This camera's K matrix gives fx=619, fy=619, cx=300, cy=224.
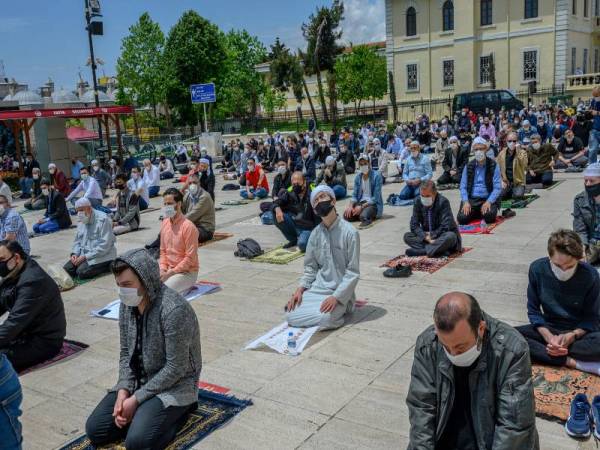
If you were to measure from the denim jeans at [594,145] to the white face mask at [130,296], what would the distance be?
15.7 meters

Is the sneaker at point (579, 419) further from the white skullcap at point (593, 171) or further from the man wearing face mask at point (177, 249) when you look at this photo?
the man wearing face mask at point (177, 249)

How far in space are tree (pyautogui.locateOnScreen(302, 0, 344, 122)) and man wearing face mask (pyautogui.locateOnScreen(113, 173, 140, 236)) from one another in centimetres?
4026

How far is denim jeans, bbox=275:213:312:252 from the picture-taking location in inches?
417

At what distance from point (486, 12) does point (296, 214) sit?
4304 centimetres

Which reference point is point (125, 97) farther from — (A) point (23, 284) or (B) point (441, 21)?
(A) point (23, 284)

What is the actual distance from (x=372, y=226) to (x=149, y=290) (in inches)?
339

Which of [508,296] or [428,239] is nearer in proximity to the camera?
[508,296]

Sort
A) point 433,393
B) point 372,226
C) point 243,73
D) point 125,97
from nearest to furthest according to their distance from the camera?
point 433,393 < point 372,226 < point 125,97 < point 243,73

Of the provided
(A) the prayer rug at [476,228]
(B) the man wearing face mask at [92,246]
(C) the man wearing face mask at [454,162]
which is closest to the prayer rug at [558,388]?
(A) the prayer rug at [476,228]

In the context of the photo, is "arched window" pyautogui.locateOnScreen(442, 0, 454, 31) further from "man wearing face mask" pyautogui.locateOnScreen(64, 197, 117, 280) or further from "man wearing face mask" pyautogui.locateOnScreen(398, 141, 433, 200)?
"man wearing face mask" pyautogui.locateOnScreen(64, 197, 117, 280)

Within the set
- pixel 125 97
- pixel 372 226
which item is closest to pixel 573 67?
pixel 125 97

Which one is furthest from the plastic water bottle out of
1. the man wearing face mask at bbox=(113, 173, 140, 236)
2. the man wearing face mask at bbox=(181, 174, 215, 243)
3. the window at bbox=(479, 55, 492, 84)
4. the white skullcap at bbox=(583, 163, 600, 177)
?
the window at bbox=(479, 55, 492, 84)

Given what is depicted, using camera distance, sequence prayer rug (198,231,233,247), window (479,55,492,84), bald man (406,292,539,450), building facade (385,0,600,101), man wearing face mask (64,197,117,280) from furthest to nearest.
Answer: window (479,55,492,84) < building facade (385,0,600,101) < prayer rug (198,231,233,247) < man wearing face mask (64,197,117,280) < bald man (406,292,539,450)

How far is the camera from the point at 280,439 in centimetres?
457
